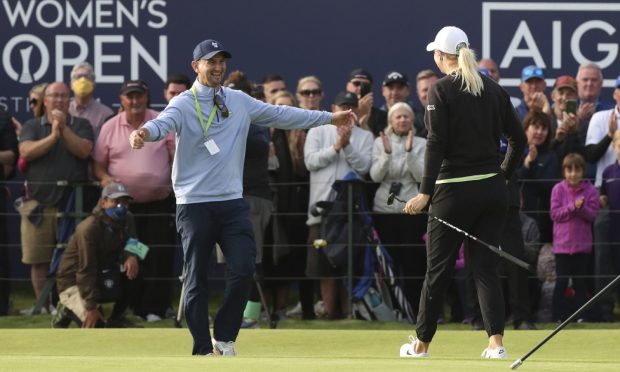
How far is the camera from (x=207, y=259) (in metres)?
9.01

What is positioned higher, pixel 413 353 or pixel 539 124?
pixel 539 124

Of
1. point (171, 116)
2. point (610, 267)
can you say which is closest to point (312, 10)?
point (610, 267)

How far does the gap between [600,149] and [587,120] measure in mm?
645

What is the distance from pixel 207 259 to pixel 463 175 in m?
1.58

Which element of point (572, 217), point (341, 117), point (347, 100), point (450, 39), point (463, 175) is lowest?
point (572, 217)

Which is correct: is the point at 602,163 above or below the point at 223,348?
above

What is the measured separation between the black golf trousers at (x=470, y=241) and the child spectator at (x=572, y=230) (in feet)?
10.4

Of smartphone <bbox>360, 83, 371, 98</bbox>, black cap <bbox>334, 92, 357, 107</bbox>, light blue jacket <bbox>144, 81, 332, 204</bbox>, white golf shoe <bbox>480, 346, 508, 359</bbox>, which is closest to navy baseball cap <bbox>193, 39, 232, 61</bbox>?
light blue jacket <bbox>144, 81, 332, 204</bbox>

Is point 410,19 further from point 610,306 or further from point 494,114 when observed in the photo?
point 494,114

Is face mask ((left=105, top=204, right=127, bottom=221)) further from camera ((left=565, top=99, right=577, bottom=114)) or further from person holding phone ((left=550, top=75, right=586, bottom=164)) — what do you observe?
camera ((left=565, top=99, right=577, bottom=114))

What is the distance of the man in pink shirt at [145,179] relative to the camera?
1230 centimetres

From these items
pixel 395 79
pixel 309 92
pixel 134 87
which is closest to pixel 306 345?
pixel 309 92

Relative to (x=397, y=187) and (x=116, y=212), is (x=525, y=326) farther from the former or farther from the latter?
(x=116, y=212)

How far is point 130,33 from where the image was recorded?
1362 cm
